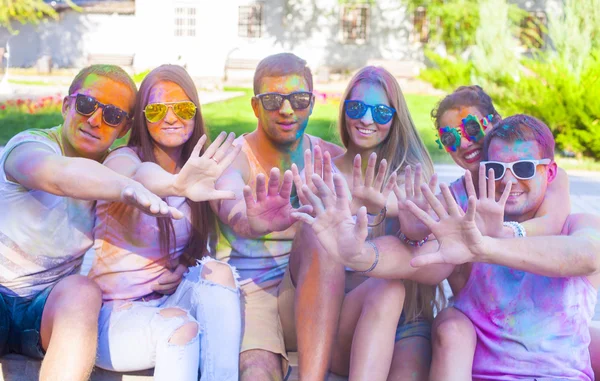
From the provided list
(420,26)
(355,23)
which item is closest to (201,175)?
(420,26)

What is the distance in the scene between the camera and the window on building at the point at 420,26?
31.5 m

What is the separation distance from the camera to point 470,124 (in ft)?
11.1

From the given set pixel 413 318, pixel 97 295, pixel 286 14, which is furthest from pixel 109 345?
pixel 286 14

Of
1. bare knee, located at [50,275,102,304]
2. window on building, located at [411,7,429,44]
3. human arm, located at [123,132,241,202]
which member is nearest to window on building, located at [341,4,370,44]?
window on building, located at [411,7,429,44]

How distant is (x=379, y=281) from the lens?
9.57 ft

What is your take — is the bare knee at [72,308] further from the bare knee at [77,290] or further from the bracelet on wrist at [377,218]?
the bracelet on wrist at [377,218]

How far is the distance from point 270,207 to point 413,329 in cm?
88

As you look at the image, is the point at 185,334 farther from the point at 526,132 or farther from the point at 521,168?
the point at 526,132

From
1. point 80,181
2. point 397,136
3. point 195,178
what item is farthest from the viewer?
point 397,136

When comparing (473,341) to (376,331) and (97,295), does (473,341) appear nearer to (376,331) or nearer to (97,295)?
(376,331)

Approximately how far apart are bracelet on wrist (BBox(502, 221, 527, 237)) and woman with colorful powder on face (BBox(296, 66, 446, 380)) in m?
0.43

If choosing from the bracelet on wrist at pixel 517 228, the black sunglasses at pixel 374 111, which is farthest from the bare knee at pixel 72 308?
the bracelet on wrist at pixel 517 228

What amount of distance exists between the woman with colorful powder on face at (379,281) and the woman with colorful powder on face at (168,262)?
502 millimetres

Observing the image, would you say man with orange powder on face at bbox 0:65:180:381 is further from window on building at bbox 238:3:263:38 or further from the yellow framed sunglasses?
window on building at bbox 238:3:263:38
